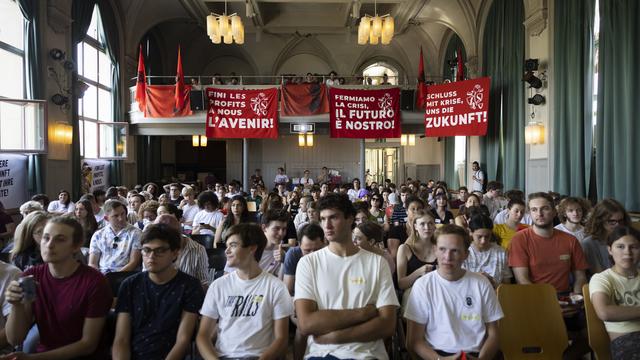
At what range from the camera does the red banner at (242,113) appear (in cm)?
1300

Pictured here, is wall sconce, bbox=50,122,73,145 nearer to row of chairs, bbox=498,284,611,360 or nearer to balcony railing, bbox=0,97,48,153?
balcony railing, bbox=0,97,48,153

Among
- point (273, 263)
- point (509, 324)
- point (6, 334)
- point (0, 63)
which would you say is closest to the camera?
point (6, 334)

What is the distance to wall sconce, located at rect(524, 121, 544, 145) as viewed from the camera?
982 centimetres

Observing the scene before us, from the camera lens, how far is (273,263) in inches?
181

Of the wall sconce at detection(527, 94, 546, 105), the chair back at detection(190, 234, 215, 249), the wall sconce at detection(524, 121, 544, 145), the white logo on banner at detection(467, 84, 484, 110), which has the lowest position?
the chair back at detection(190, 234, 215, 249)

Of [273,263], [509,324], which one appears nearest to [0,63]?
[273,263]

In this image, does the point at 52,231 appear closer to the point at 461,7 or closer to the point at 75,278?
the point at 75,278

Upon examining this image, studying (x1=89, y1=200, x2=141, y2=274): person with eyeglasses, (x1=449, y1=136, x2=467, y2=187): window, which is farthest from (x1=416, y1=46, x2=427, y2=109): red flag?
(x1=89, y1=200, x2=141, y2=274): person with eyeglasses

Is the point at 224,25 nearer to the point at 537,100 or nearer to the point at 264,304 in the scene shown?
the point at 537,100

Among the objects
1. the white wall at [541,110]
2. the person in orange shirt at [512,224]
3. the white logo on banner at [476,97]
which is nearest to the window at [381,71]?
the white logo on banner at [476,97]

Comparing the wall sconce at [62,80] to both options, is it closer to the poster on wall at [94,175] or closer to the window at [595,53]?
the poster on wall at [94,175]

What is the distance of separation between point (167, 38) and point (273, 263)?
16595 mm

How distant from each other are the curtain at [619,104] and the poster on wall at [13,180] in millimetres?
10703

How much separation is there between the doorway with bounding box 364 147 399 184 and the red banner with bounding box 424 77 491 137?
817 centimetres
